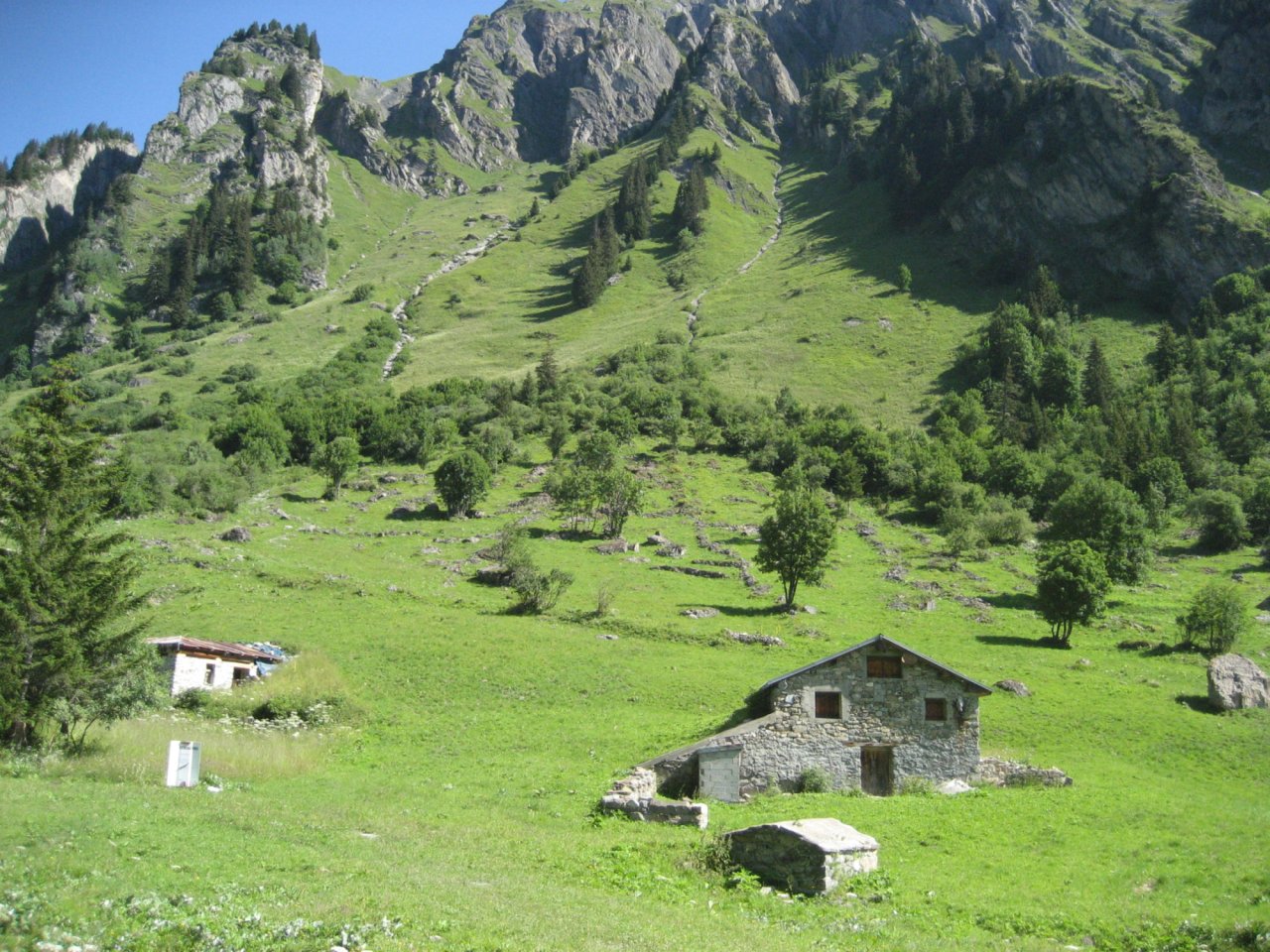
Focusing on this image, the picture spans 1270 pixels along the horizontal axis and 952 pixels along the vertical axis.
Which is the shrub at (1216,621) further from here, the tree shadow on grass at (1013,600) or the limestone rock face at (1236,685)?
the tree shadow on grass at (1013,600)

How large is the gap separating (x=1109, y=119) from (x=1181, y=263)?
3858cm

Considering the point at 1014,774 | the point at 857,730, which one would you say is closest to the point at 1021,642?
the point at 1014,774

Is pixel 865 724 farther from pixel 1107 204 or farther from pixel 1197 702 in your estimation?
pixel 1107 204

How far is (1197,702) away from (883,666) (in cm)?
2197

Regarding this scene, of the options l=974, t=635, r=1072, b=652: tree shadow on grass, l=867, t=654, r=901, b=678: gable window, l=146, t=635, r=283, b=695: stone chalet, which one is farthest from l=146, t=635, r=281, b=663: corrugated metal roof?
l=974, t=635, r=1072, b=652: tree shadow on grass

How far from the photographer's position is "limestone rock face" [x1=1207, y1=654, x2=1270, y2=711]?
4125cm

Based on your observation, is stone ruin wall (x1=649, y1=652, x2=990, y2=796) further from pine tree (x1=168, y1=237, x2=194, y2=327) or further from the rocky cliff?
pine tree (x1=168, y1=237, x2=194, y2=327)

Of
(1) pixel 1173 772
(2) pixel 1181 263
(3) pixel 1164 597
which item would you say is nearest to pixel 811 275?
(2) pixel 1181 263

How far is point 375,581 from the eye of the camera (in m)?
58.1

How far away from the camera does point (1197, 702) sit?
140 feet

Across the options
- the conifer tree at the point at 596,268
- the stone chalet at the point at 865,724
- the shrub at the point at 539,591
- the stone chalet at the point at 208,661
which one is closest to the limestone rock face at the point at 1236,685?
the stone chalet at the point at 865,724

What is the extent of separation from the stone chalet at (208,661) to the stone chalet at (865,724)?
23423 millimetres

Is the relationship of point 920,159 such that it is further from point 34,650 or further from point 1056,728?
point 34,650

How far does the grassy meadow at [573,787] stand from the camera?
13.7 metres
